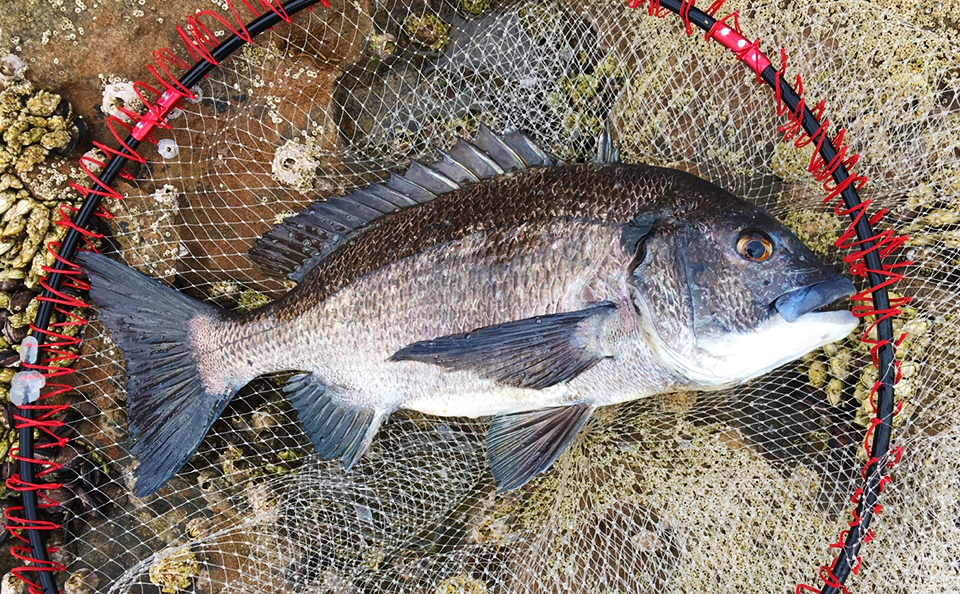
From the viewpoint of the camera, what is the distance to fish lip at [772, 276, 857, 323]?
1663 millimetres

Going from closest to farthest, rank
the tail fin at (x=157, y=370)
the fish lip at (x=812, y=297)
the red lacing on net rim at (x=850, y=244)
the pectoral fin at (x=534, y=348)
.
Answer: the fish lip at (x=812, y=297), the pectoral fin at (x=534, y=348), the red lacing on net rim at (x=850, y=244), the tail fin at (x=157, y=370)

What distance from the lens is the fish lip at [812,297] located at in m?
1.66

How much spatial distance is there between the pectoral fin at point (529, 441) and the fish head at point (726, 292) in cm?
40

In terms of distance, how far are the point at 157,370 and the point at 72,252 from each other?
53 cm

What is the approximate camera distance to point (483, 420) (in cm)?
241

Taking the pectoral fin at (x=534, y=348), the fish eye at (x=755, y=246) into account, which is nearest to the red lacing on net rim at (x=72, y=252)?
the pectoral fin at (x=534, y=348)

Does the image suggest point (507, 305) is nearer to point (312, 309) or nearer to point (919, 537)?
point (312, 309)

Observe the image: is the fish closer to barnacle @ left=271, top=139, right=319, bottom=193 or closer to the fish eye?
the fish eye

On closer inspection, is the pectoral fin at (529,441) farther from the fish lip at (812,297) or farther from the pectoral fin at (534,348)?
the fish lip at (812,297)

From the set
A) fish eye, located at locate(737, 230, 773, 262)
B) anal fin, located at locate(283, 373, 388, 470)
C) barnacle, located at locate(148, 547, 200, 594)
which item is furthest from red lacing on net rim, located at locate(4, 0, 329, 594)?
fish eye, located at locate(737, 230, 773, 262)

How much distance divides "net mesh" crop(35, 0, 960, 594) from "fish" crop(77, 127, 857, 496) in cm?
27

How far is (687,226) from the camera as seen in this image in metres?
1.80

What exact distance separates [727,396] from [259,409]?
1840 mm

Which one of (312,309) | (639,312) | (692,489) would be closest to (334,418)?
(312,309)
